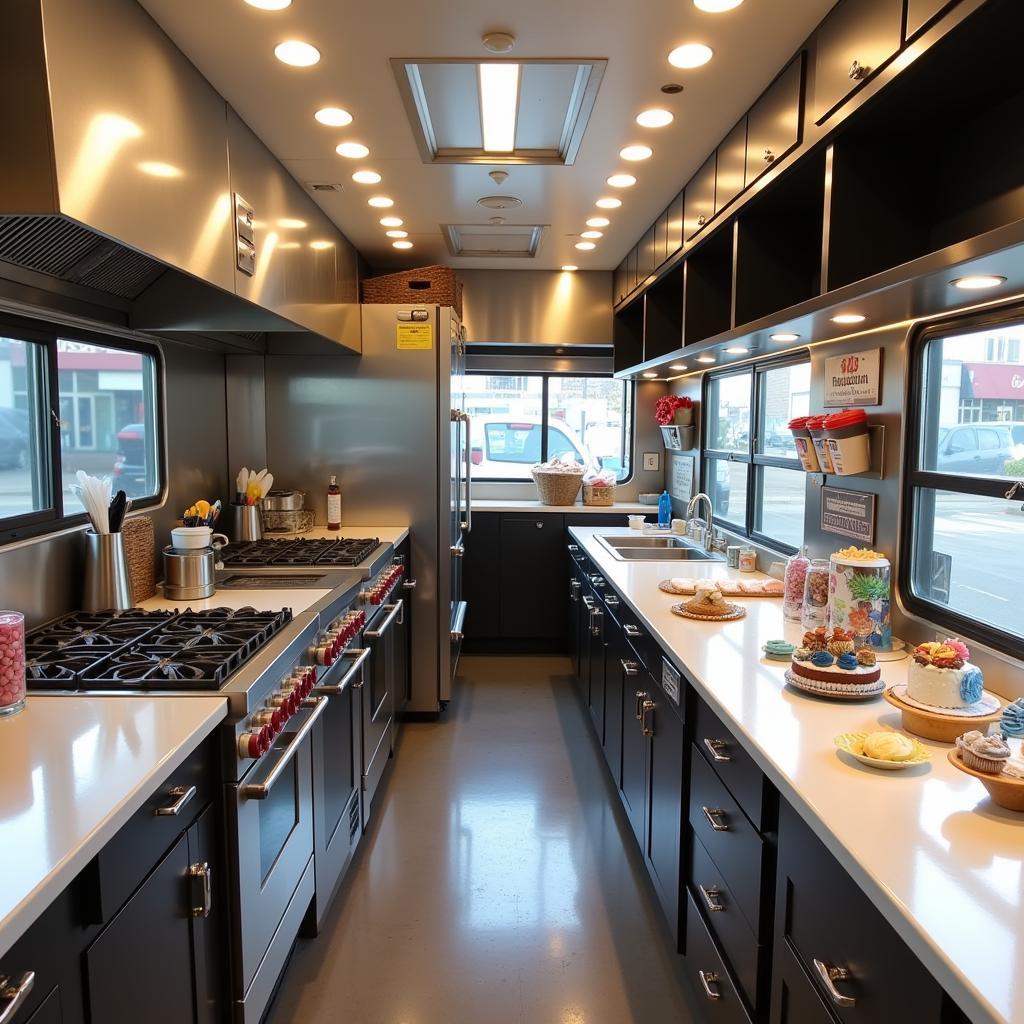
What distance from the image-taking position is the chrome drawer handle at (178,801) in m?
1.32

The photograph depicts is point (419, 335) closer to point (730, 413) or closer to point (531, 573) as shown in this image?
point (730, 413)

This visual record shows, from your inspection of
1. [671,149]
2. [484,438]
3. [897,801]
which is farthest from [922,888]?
[484,438]

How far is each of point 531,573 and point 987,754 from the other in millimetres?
3814

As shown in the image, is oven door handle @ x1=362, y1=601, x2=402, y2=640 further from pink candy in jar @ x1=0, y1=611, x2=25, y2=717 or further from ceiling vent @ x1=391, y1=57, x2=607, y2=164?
ceiling vent @ x1=391, y1=57, x2=607, y2=164

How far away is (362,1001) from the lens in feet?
6.70

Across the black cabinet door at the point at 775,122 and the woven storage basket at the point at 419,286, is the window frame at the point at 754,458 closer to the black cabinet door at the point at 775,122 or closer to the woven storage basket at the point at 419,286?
the black cabinet door at the point at 775,122

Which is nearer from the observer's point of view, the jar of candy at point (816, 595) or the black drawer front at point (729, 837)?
the black drawer front at point (729, 837)

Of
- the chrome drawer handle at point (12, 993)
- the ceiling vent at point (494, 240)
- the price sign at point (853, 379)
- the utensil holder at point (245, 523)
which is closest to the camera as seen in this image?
the chrome drawer handle at point (12, 993)

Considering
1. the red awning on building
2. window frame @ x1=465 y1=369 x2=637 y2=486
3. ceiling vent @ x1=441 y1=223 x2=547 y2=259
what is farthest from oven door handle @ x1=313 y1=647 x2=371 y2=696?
window frame @ x1=465 y1=369 x2=637 y2=486

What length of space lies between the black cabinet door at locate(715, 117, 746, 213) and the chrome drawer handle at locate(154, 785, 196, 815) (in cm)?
220

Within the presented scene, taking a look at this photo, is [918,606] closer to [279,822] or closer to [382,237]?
[279,822]

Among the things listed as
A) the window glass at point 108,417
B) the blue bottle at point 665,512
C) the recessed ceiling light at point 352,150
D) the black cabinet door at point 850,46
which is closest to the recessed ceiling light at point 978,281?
the black cabinet door at point 850,46

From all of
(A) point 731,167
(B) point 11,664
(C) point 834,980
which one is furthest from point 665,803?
(A) point 731,167

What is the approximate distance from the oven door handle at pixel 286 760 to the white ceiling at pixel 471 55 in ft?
5.59
